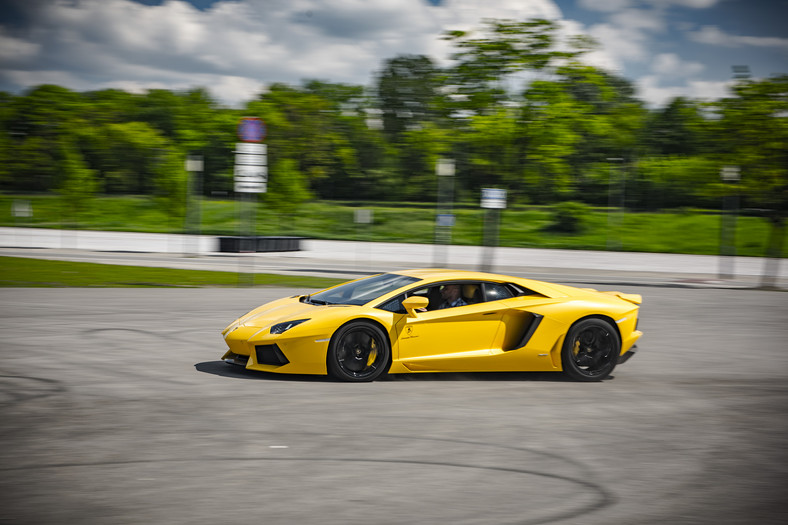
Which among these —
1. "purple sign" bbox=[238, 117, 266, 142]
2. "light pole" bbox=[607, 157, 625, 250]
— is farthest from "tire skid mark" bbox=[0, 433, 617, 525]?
"light pole" bbox=[607, 157, 625, 250]

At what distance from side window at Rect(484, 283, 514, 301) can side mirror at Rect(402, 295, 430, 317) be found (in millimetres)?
811

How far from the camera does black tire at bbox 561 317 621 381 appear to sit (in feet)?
28.5

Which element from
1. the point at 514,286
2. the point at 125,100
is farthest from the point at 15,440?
the point at 125,100

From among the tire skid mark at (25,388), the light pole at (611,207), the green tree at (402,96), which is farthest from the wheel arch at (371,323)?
the green tree at (402,96)

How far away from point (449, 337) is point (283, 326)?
172cm

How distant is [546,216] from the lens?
5444 cm

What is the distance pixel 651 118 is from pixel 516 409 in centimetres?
7640

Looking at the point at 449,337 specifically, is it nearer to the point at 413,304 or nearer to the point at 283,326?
the point at 413,304

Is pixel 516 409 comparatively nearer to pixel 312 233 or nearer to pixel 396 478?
pixel 396 478

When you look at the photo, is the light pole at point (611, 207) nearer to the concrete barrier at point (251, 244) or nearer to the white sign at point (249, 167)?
the concrete barrier at point (251, 244)

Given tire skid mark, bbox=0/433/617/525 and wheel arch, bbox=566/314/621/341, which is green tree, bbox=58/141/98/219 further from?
tire skid mark, bbox=0/433/617/525

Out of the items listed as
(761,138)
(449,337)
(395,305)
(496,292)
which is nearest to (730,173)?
(761,138)

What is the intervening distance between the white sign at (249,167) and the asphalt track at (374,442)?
23.8 ft

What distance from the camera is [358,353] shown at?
8.11 m
